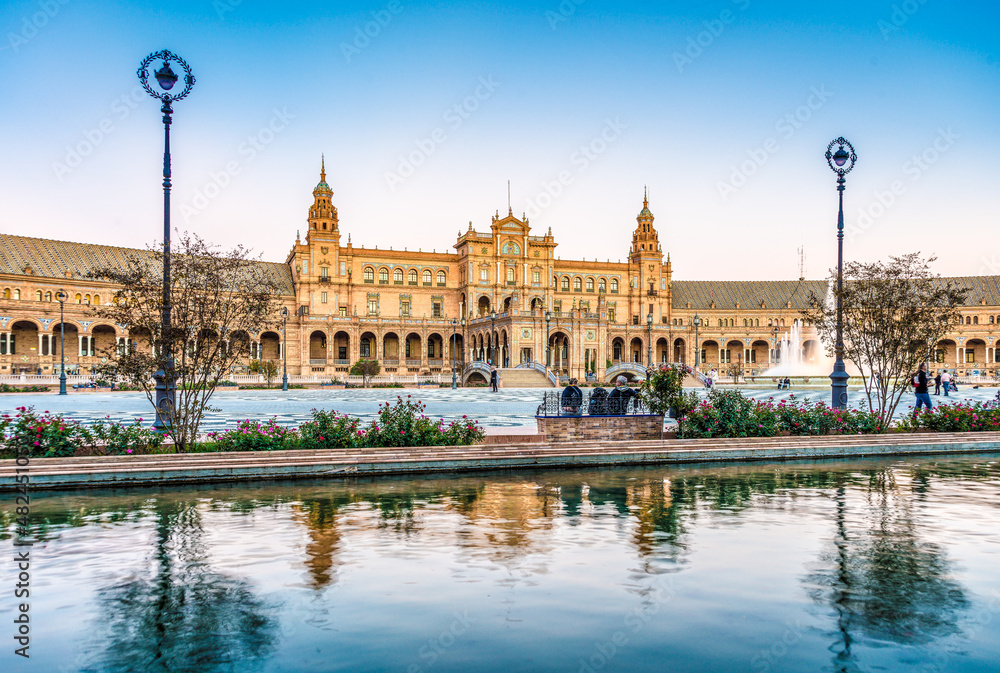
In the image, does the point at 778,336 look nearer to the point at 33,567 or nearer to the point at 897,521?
the point at 897,521

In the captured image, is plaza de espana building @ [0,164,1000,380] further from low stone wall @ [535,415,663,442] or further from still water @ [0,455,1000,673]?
still water @ [0,455,1000,673]

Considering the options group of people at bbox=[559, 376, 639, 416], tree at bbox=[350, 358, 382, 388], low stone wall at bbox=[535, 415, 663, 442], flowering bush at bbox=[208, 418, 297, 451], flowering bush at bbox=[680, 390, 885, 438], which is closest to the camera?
flowering bush at bbox=[208, 418, 297, 451]

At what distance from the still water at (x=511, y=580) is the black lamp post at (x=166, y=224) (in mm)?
2506

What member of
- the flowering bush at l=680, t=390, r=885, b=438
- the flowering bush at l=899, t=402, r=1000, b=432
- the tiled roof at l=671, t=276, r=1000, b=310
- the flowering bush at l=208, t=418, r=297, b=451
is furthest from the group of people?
the tiled roof at l=671, t=276, r=1000, b=310

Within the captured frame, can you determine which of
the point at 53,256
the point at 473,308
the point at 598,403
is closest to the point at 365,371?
the point at 473,308

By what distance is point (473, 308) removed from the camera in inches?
3189

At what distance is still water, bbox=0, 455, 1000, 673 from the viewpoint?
5738 millimetres

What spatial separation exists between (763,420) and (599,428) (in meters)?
4.02

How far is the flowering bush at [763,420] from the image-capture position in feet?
53.0

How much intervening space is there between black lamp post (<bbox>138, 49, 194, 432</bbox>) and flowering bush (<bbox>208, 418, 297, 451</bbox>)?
1087 mm

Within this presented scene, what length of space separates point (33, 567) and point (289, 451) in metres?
5.59

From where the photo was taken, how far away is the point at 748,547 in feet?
28.5

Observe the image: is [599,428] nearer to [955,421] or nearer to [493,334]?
[955,421]

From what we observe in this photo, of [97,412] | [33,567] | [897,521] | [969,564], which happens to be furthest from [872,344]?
[97,412]
